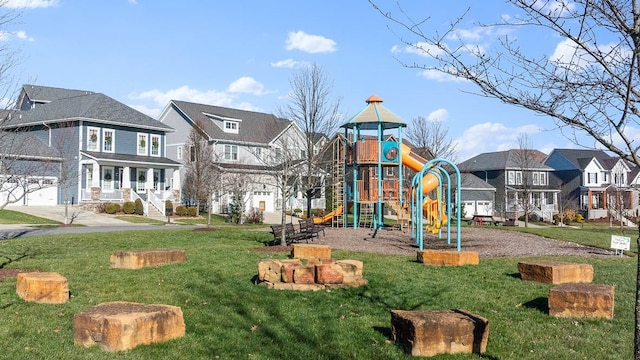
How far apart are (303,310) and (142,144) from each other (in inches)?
1497

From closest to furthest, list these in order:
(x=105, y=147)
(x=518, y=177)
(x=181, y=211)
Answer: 1. (x=181, y=211)
2. (x=105, y=147)
3. (x=518, y=177)

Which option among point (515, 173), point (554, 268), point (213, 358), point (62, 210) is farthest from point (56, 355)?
point (515, 173)

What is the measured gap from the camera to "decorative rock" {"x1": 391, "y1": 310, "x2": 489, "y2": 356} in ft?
21.0

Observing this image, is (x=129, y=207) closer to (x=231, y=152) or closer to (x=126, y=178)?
(x=126, y=178)

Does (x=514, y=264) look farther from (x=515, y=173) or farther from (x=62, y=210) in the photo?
(x=515, y=173)

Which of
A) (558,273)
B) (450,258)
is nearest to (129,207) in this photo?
(450,258)

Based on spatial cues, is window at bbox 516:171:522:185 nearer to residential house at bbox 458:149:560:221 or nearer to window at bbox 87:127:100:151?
residential house at bbox 458:149:560:221

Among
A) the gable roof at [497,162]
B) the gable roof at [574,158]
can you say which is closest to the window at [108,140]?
the gable roof at [497,162]

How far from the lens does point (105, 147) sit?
4150cm

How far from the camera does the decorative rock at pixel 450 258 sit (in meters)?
13.4

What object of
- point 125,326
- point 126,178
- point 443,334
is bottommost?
point 443,334

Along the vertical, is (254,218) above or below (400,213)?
below

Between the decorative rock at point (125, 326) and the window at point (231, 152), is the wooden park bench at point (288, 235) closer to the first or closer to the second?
the decorative rock at point (125, 326)

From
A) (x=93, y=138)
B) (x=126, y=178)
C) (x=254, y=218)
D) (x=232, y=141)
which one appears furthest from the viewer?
(x=232, y=141)
